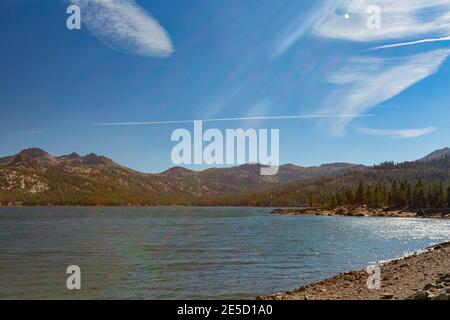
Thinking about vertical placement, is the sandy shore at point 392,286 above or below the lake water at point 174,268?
above

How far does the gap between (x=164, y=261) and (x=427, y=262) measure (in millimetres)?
28979

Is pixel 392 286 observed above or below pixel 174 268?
above

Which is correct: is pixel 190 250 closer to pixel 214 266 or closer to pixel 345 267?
pixel 214 266

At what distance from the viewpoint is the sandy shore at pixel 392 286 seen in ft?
78.2

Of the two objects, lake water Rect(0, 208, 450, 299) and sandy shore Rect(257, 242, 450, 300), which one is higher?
sandy shore Rect(257, 242, 450, 300)

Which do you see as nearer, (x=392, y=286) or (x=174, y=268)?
(x=392, y=286)

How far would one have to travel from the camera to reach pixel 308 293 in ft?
92.5

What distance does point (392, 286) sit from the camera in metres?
29.0

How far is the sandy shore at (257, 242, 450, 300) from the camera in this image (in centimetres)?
2383

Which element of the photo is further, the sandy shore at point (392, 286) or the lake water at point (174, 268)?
the lake water at point (174, 268)

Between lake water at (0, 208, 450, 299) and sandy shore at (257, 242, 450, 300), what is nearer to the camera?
sandy shore at (257, 242, 450, 300)
